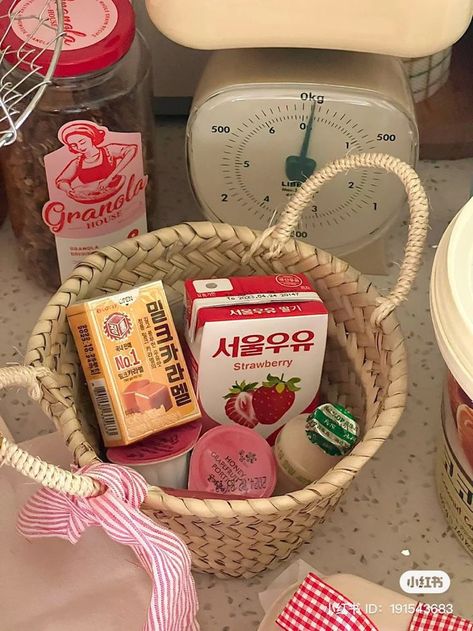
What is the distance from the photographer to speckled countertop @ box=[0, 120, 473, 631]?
2.52ft

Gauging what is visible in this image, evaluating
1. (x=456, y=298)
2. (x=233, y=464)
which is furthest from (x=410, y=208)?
(x=233, y=464)

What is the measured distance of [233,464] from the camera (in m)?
0.74

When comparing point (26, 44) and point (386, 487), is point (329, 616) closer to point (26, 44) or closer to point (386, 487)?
point (386, 487)

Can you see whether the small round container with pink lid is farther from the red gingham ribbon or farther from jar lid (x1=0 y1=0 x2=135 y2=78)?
jar lid (x1=0 y1=0 x2=135 y2=78)

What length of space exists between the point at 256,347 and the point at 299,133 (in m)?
0.21

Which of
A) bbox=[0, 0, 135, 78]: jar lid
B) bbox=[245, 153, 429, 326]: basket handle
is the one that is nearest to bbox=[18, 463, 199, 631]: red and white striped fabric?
bbox=[245, 153, 429, 326]: basket handle

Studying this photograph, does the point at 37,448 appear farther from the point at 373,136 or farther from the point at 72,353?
the point at 373,136

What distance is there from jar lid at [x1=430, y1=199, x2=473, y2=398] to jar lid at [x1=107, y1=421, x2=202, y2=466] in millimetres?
233

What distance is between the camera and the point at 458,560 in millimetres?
785

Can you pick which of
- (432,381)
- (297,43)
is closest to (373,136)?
(297,43)

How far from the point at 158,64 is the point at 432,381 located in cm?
47

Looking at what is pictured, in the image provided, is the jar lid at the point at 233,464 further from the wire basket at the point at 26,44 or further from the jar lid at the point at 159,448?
the wire basket at the point at 26,44

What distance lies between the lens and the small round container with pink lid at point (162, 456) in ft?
2.40

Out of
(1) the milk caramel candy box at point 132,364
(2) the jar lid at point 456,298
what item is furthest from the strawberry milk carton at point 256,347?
(2) the jar lid at point 456,298
